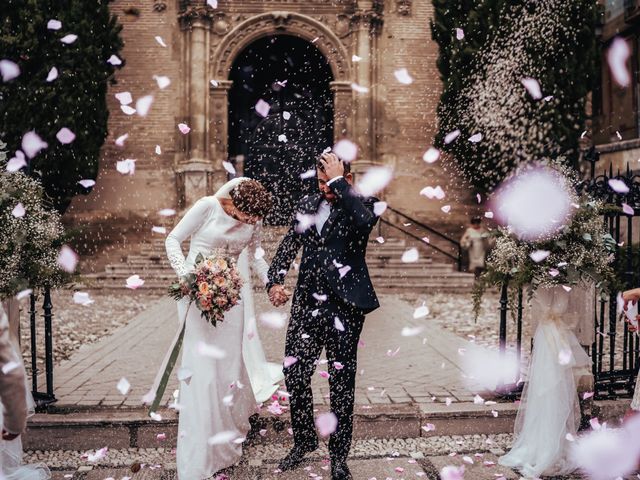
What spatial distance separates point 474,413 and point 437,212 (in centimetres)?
1155

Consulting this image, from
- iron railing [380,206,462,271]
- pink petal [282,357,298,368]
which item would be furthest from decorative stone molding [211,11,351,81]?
pink petal [282,357,298,368]

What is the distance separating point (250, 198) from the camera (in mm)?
4348

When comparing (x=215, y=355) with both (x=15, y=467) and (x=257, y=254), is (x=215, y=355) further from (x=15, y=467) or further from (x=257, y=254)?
(x=15, y=467)

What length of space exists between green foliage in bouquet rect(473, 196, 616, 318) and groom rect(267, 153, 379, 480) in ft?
4.26

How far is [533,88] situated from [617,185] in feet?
29.4

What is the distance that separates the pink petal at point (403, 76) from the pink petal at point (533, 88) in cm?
298

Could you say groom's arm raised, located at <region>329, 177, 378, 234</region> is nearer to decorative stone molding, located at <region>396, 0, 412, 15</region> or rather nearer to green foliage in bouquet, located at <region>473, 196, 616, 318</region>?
green foliage in bouquet, located at <region>473, 196, 616, 318</region>

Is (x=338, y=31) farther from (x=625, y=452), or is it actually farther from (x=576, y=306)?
(x=625, y=452)

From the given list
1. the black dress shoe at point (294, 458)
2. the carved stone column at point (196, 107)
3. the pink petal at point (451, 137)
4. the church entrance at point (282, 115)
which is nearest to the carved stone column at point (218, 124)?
the carved stone column at point (196, 107)

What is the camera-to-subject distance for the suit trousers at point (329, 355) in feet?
13.2

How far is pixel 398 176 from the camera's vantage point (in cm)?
1614

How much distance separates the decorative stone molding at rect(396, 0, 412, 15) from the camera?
15.9 m

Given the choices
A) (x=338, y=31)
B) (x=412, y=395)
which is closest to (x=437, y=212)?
(x=338, y=31)

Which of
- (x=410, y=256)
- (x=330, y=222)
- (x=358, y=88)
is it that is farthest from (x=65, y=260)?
(x=358, y=88)
